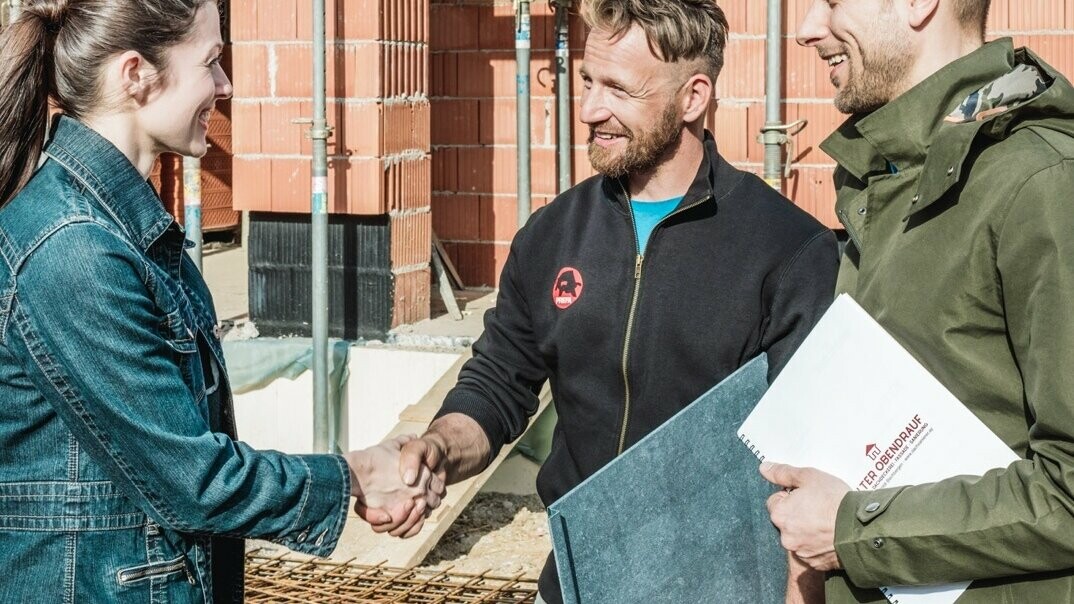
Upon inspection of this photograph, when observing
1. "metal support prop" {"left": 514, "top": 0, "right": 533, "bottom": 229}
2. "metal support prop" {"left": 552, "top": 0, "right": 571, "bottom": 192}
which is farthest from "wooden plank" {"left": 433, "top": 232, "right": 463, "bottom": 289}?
"metal support prop" {"left": 514, "top": 0, "right": 533, "bottom": 229}

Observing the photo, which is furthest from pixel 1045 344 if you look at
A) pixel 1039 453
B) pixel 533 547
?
pixel 533 547

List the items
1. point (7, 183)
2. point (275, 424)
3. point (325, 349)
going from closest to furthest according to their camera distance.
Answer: point (7, 183)
point (325, 349)
point (275, 424)

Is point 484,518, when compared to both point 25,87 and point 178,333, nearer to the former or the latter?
point 178,333

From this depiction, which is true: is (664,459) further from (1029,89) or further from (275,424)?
(275,424)

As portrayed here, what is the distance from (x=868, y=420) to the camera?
2197mm

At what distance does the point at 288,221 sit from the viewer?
7.52 metres

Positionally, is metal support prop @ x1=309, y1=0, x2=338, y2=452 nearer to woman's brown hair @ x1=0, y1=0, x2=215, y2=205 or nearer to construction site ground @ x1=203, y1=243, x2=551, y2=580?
construction site ground @ x1=203, y1=243, x2=551, y2=580

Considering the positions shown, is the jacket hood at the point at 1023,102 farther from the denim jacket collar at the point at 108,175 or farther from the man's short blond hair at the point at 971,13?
the denim jacket collar at the point at 108,175

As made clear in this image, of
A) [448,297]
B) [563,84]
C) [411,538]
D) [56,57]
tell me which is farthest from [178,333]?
[563,84]

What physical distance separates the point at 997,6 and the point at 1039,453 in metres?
5.13

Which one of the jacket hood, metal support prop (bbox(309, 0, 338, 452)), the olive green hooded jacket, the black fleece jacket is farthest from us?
metal support prop (bbox(309, 0, 338, 452))

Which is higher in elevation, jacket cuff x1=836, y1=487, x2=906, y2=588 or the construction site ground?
jacket cuff x1=836, y1=487, x2=906, y2=588

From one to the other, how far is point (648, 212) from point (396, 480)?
0.84 m

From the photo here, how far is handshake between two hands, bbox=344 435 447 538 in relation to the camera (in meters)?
3.10
